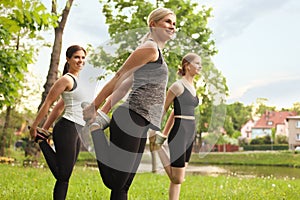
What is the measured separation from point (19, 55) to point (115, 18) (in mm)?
5945

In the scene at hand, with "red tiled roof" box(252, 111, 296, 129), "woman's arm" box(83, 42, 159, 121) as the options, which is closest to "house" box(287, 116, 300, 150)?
"red tiled roof" box(252, 111, 296, 129)

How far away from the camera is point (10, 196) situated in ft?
18.5

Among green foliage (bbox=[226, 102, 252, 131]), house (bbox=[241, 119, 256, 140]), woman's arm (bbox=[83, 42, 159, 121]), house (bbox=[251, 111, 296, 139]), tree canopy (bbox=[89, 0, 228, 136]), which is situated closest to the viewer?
woman's arm (bbox=[83, 42, 159, 121])

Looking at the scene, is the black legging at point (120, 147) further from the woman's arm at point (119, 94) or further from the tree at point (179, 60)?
the tree at point (179, 60)

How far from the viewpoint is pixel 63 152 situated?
389cm

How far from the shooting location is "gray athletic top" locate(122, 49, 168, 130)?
2.91 meters

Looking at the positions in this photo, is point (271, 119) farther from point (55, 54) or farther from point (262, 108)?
point (55, 54)

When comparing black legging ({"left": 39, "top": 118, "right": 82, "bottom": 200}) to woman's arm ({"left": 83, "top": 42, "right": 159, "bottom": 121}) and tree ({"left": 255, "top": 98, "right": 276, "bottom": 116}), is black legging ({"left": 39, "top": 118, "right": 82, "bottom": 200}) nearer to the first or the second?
woman's arm ({"left": 83, "top": 42, "right": 159, "bottom": 121})

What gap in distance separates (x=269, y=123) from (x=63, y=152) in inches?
2855

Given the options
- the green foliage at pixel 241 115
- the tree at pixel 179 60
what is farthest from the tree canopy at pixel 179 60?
the green foliage at pixel 241 115

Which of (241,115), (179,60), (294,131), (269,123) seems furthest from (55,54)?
(269,123)

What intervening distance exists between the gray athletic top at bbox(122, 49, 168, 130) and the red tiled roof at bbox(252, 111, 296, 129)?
69793mm

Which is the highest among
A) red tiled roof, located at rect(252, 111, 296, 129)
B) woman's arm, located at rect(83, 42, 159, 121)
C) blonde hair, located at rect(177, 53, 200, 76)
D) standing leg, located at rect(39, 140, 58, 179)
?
red tiled roof, located at rect(252, 111, 296, 129)

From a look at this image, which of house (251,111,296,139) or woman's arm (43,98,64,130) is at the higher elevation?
house (251,111,296,139)
